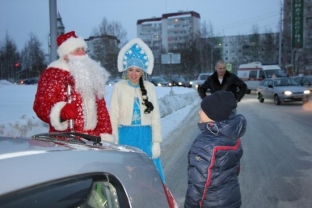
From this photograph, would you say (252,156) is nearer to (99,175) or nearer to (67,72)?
(67,72)

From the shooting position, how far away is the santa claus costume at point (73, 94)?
3000 millimetres

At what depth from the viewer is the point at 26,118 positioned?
7.68m

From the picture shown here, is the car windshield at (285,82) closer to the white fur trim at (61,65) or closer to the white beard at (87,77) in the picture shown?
the white beard at (87,77)

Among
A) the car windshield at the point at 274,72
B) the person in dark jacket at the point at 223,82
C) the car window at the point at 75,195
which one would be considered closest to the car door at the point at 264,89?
the car windshield at the point at 274,72

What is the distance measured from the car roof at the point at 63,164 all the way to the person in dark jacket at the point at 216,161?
75 cm

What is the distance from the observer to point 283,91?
18.8 meters

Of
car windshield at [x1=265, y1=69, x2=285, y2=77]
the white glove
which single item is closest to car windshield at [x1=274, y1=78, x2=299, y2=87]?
car windshield at [x1=265, y1=69, x2=285, y2=77]

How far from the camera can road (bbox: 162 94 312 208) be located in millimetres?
4477

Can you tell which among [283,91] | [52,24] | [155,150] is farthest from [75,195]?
[283,91]

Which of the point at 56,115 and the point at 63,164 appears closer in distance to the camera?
the point at 63,164

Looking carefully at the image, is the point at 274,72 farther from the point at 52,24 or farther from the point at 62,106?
the point at 62,106

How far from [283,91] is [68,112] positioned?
57.8ft

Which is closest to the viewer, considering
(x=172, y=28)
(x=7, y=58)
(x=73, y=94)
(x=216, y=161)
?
(x=216, y=161)

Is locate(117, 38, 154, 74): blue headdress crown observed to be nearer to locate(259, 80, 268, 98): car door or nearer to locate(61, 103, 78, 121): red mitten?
locate(61, 103, 78, 121): red mitten
